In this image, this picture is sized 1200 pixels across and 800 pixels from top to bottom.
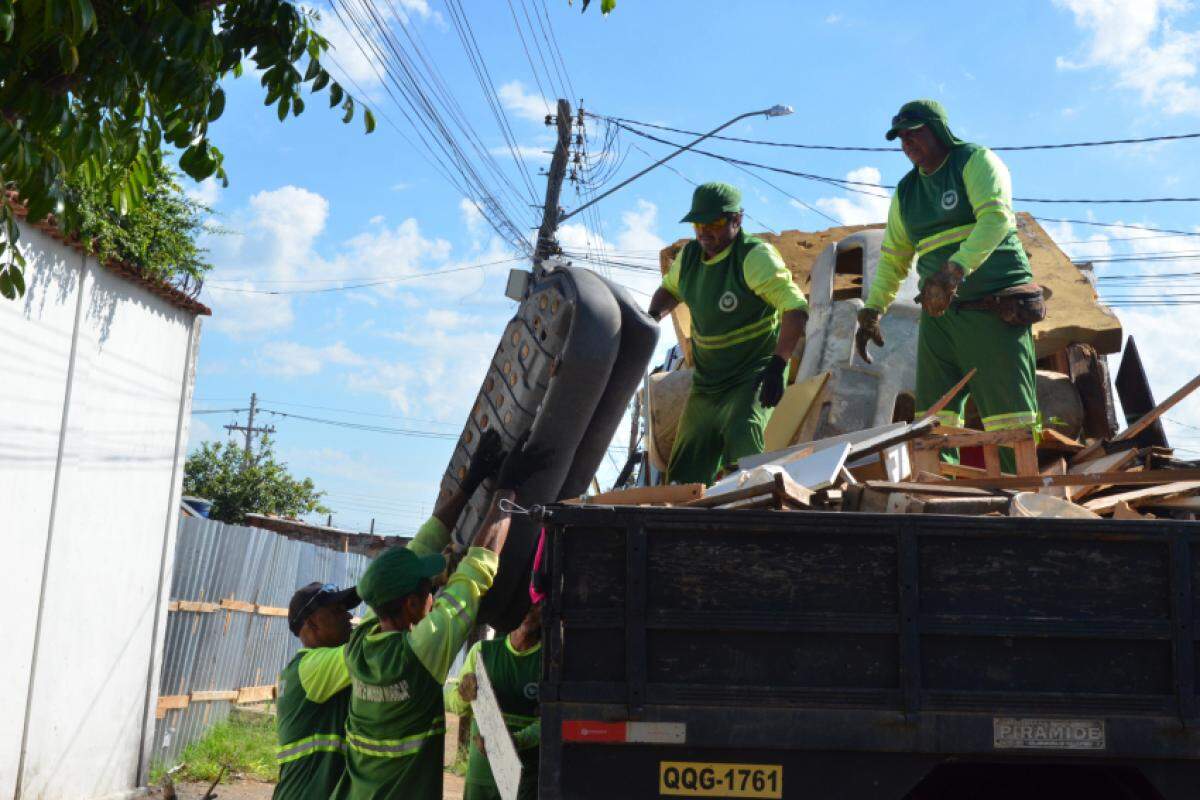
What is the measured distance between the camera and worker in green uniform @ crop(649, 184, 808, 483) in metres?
5.64

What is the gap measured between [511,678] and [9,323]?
163 inches

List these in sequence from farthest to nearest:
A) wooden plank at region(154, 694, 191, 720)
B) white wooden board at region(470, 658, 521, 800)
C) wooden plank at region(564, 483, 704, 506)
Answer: wooden plank at region(154, 694, 191, 720) < wooden plank at region(564, 483, 704, 506) < white wooden board at region(470, 658, 521, 800)

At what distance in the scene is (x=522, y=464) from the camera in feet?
15.8

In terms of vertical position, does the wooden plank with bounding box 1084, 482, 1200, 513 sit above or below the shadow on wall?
below

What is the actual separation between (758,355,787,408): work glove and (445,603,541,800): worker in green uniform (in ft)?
5.40

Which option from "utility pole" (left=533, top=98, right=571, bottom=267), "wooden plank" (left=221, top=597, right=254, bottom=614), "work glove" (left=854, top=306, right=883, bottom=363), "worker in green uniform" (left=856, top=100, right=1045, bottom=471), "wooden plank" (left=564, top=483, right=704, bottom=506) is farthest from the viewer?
"utility pole" (left=533, top=98, right=571, bottom=267)

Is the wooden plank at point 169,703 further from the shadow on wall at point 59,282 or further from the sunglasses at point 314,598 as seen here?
the sunglasses at point 314,598

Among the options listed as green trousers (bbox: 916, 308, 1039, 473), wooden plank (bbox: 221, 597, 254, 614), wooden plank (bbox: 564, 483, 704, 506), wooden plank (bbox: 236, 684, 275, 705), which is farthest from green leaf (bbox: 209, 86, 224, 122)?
wooden plank (bbox: 236, 684, 275, 705)

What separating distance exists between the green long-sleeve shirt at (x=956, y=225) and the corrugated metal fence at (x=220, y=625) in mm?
6288

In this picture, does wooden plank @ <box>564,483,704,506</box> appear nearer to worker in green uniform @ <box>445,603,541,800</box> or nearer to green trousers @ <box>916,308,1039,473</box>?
worker in green uniform @ <box>445,603,541,800</box>

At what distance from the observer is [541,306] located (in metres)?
4.86

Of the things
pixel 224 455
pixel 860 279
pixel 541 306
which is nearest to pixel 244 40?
pixel 541 306

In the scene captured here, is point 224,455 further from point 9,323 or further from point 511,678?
point 511,678

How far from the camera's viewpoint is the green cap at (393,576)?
410cm
